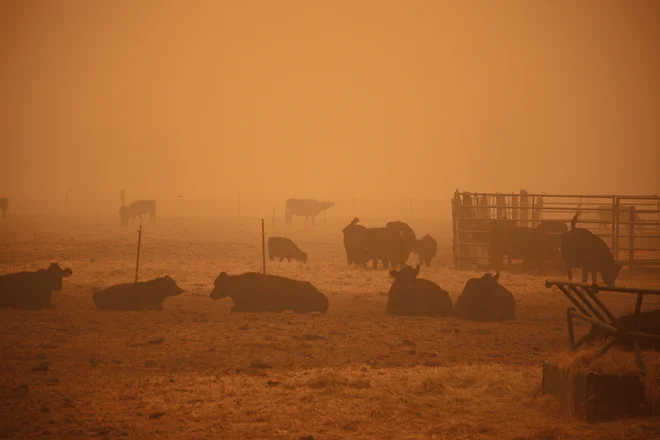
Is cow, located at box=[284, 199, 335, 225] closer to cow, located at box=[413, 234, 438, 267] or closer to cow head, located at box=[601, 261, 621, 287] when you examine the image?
cow, located at box=[413, 234, 438, 267]

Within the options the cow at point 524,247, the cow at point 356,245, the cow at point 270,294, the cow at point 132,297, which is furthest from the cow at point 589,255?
the cow at point 132,297

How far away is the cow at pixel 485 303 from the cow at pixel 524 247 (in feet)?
28.8

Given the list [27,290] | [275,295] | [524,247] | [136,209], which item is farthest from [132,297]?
[136,209]

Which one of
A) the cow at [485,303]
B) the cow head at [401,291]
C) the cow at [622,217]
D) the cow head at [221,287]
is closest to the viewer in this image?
the cow at [485,303]

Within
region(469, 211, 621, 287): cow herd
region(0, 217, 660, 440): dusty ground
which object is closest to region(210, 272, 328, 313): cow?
region(0, 217, 660, 440): dusty ground

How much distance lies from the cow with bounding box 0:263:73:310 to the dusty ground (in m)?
0.52

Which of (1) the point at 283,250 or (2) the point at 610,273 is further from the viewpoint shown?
(1) the point at 283,250

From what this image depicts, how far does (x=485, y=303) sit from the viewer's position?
1183cm

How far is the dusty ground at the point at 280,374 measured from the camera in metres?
6.19

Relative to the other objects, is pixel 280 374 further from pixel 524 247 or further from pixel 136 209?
pixel 136 209

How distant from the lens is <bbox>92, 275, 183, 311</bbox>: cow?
489 inches

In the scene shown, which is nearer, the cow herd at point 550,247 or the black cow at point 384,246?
the cow herd at point 550,247

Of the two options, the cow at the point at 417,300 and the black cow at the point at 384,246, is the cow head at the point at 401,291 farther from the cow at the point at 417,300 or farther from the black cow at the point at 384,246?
the black cow at the point at 384,246

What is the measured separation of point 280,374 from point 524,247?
14.3 meters
